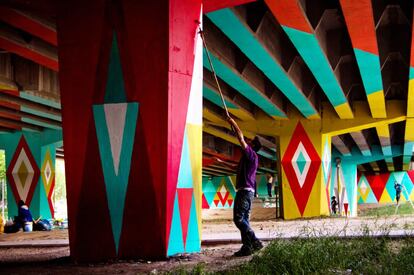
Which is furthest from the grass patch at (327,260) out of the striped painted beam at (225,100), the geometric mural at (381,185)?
the geometric mural at (381,185)

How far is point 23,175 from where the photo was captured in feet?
94.6

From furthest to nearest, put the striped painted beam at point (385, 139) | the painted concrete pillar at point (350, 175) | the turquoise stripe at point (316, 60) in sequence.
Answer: the painted concrete pillar at point (350, 175)
the striped painted beam at point (385, 139)
the turquoise stripe at point (316, 60)

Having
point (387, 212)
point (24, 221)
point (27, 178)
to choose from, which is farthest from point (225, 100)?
point (387, 212)

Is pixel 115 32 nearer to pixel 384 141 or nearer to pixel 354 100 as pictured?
pixel 354 100

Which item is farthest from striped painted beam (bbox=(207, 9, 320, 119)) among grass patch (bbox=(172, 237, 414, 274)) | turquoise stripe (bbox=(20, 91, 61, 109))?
turquoise stripe (bbox=(20, 91, 61, 109))

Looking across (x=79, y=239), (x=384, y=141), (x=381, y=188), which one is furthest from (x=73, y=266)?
(x=381, y=188)

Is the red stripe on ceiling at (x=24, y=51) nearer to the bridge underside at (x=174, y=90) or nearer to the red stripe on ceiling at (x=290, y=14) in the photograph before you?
the bridge underside at (x=174, y=90)

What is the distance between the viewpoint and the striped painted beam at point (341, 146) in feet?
113

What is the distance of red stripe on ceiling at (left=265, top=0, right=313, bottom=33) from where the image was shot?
10797 mm

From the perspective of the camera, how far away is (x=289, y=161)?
24188 mm

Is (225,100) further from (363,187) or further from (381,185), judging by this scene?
(381,185)

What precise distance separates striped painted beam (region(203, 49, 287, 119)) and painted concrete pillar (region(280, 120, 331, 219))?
1.72 meters

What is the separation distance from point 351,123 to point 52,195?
16056mm

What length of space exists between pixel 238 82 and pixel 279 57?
2.21 m
